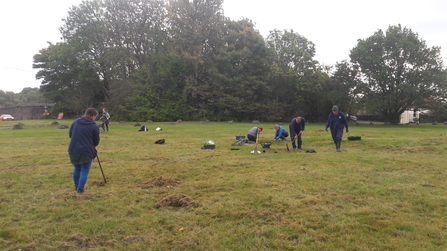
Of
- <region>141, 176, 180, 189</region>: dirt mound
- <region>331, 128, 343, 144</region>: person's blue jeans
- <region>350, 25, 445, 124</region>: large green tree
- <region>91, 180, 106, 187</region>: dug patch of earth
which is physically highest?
<region>350, 25, 445, 124</region>: large green tree

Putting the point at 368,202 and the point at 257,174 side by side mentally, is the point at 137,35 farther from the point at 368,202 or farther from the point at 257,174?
the point at 368,202

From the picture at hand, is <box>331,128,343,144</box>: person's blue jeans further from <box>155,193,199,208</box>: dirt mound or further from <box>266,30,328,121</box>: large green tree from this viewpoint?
<box>266,30,328,121</box>: large green tree

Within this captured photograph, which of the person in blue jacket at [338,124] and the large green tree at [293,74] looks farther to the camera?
the large green tree at [293,74]

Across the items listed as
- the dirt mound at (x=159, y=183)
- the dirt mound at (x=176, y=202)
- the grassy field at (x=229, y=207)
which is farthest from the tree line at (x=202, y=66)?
the dirt mound at (x=176, y=202)

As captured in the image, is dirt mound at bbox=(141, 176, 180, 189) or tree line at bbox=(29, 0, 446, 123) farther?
tree line at bbox=(29, 0, 446, 123)

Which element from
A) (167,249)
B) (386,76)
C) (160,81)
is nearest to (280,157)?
(167,249)

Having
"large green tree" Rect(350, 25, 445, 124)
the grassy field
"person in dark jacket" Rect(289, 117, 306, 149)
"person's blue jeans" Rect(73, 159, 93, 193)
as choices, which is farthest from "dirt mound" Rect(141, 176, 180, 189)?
"large green tree" Rect(350, 25, 445, 124)

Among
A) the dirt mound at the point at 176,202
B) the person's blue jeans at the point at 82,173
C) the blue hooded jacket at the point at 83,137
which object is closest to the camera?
the dirt mound at the point at 176,202

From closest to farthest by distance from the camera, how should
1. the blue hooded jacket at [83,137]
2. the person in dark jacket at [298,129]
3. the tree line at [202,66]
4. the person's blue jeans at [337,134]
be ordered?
the blue hooded jacket at [83,137], the person's blue jeans at [337,134], the person in dark jacket at [298,129], the tree line at [202,66]

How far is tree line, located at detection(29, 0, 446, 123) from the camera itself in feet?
133

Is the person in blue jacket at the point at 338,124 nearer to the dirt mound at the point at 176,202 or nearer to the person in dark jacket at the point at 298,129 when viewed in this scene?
the person in dark jacket at the point at 298,129

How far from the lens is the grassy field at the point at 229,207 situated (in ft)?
12.5

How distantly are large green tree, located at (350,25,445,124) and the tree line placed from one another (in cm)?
22

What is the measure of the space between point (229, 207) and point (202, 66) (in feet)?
129
